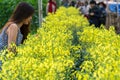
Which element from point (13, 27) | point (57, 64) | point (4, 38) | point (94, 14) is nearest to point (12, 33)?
point (13, 27)

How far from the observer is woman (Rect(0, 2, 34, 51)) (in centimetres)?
643

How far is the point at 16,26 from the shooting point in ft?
21.2

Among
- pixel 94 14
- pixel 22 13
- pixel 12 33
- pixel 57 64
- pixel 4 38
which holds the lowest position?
pixel 94 14

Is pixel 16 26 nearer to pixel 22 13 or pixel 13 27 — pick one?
pixel 13 27

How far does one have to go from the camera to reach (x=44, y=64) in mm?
4285

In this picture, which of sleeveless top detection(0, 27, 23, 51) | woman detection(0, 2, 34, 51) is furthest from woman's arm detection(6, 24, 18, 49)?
sleeveless top detection(0, 27, 23, 51)

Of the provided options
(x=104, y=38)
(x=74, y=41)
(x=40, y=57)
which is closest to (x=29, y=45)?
(x=40, y=57)

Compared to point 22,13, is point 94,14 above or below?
below

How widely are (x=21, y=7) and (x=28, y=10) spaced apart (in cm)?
11

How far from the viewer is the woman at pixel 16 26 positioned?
6.43m

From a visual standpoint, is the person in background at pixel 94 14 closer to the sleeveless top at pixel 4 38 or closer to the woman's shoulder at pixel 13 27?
the sleeveless top at pixel 4 38

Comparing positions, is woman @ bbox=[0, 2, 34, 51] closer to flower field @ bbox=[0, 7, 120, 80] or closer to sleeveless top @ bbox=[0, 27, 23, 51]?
sleeveless top @ bbox=[0, 27, 23, 51]

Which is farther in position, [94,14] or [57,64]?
[94,14]

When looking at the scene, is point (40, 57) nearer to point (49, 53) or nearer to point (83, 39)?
point (49, 53)
